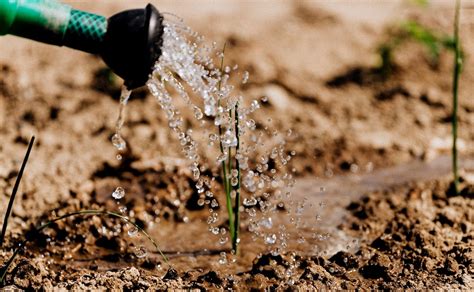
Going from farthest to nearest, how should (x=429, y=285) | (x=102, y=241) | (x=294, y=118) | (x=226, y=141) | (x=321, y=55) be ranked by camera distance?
(x=321, y=55) < (x=294, y=118) < (x=102, y=241) < (x=226, y=141) < (x=429, y=285)

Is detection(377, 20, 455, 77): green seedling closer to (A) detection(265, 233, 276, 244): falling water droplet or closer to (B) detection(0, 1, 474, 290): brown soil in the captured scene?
(B) detection(0, 1, 474, 290): brown soil

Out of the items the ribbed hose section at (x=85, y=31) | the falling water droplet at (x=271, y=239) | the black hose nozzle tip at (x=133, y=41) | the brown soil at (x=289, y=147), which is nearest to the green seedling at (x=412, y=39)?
the brown soil at (x=289, y=147)

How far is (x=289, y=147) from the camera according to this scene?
3.42m

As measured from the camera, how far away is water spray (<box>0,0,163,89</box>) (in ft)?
6.28

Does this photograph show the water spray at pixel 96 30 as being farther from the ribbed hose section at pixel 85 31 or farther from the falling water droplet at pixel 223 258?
the falling water droplet at pixel 223 258

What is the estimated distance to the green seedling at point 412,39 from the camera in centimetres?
379

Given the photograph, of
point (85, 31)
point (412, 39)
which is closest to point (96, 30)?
point (85, 31)

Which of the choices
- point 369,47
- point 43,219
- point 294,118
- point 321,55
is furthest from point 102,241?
point 369,47

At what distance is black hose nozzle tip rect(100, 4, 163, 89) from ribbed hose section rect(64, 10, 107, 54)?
0.07 ft

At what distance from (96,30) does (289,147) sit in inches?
65.9

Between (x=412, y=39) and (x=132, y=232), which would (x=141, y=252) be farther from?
(x=412, y=39)

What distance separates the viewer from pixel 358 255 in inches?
95.4

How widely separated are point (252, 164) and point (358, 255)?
98cm

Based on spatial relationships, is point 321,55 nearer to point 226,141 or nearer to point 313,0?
point 313,0
